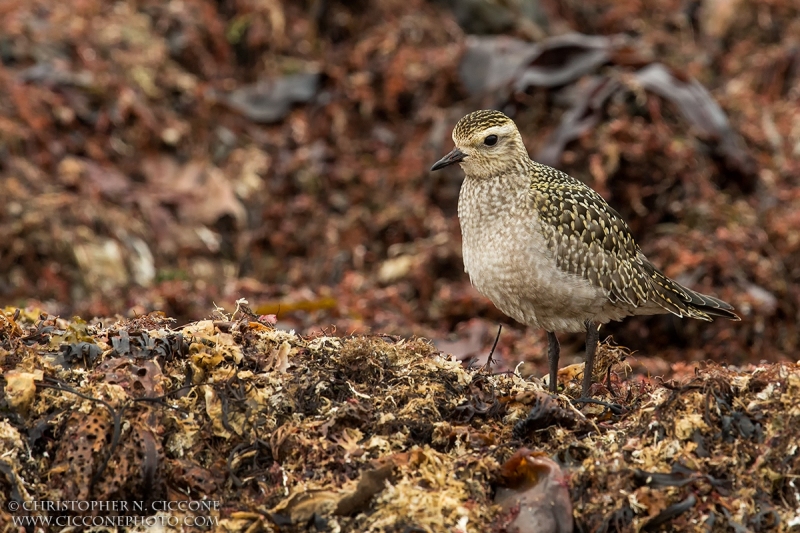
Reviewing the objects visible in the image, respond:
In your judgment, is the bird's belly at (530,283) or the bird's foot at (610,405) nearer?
the bird's foot at (610,405)

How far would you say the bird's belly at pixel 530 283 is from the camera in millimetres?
5223

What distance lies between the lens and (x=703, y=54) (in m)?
11.8

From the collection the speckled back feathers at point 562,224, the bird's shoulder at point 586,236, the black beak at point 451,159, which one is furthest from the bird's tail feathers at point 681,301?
the black beak at point 451,159

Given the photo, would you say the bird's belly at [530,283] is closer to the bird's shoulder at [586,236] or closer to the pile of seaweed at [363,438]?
the bird's shoulder at [586,236]

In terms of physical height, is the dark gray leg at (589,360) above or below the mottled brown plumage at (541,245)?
below

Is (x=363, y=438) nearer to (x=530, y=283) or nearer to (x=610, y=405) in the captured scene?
(x=610, y=405)

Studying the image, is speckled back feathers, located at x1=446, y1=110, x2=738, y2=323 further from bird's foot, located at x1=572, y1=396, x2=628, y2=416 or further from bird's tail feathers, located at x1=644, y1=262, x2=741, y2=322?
bird's foot, located at x1=572, y1=396, x2=628, y2=416

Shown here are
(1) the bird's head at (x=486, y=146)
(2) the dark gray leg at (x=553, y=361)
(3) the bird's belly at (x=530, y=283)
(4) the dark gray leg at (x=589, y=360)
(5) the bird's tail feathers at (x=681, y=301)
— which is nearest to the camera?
(4) the dark gray leg at (x=589, y=360)

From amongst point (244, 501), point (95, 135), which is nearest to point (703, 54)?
point (95, 135)

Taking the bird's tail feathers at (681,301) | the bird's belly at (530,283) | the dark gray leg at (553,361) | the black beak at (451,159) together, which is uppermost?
the black beak at (451,159)

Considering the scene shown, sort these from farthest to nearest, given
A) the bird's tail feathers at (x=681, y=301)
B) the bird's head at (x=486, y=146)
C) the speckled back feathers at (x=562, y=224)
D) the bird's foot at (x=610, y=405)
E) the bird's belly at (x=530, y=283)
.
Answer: the bird's tail feathers at (x=681, y=301)
the bird's head at (x=486, y=146)
the speckled back feathers at (x=562, y=224)
the bird's belly at (x=530, y=283)
the bird's foot at (x=610, y=405)

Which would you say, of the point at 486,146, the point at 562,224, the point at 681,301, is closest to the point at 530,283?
the point at 562,224

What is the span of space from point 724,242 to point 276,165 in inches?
179

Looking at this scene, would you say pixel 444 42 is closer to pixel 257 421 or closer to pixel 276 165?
pixel 276 165
